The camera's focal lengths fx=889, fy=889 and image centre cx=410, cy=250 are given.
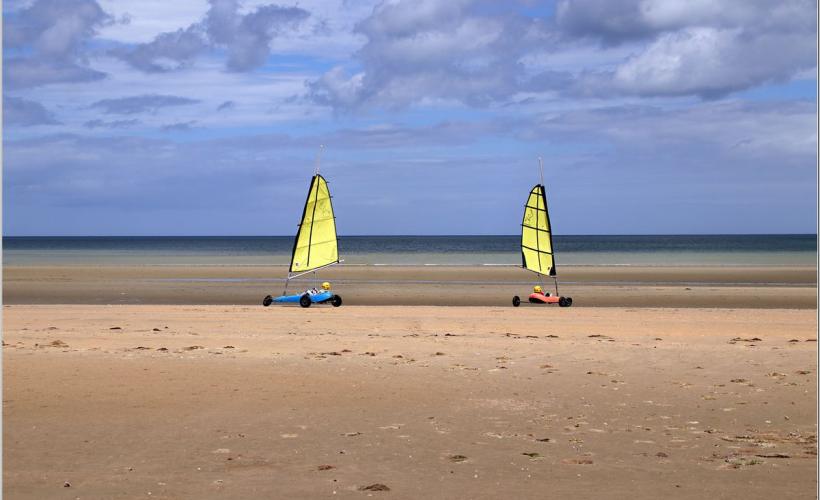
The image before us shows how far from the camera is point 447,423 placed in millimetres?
9523

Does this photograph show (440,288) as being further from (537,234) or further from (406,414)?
(406,414)

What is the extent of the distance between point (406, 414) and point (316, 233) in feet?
63.7

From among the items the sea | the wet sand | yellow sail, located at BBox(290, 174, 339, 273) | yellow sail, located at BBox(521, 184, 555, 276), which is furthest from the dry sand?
the sea

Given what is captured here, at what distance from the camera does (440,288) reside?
122 feet

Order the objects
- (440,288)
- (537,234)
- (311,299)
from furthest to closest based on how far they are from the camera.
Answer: (440,288) < (537,234) < (311,299)

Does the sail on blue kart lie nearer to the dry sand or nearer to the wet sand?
the wet sand

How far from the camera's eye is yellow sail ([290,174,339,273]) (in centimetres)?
2852

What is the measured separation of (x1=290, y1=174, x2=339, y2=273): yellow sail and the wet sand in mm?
2023

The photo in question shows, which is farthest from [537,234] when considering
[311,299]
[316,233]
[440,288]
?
[311,299]

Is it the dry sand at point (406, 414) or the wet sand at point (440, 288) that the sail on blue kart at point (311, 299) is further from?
the dry sand at point (406, 414)

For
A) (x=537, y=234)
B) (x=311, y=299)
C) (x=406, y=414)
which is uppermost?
(x=537, y=234)

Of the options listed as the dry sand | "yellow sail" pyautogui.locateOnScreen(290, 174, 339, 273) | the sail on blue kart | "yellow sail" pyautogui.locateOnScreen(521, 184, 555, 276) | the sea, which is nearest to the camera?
the dry sand

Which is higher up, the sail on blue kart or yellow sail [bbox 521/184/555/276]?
yellow sail [bbox 521/184/555/276]

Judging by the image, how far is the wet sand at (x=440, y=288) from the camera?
30562 millimetres
